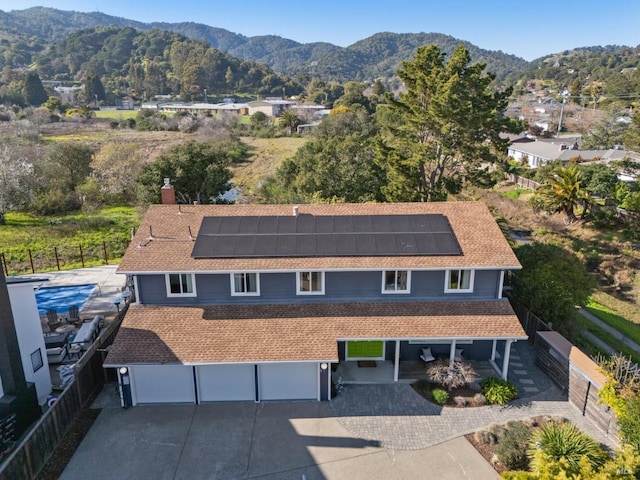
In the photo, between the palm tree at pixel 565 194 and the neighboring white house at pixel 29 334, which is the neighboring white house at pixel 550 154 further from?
the neighboring white house at pixel 29 334

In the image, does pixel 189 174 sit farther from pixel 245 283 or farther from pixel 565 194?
pixel 565 194

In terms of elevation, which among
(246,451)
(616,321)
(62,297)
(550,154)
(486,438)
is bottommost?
(616,321)

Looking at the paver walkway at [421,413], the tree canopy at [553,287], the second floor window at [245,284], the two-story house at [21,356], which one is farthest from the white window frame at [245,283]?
the tree canopy at [553,287]

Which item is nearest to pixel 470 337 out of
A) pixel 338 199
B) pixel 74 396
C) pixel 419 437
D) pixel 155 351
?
pixel 419 437

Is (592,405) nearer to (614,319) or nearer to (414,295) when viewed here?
(414,295)

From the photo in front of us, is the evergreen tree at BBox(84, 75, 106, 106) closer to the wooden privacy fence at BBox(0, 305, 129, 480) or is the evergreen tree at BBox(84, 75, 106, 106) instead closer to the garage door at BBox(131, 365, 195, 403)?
the wooden privacy fence at BBox(0, 305, 129, 480)

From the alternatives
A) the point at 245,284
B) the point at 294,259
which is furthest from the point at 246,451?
the point at 294,259
